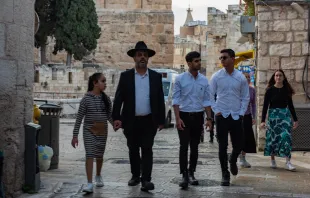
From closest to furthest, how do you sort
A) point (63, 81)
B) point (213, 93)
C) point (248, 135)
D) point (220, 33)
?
point (213, 93)
point (248, 135)
point (63, 81)
point (220, 33)

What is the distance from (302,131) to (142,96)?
5.50 m

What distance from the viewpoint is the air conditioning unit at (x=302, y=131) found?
39.2 ft

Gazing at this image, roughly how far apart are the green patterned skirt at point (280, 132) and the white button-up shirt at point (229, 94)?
1754 mm

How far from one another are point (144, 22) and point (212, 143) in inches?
811

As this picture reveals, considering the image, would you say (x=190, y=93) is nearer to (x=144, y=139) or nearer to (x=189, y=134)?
(x=189, y=134)

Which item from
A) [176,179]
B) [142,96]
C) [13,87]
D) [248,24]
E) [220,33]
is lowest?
[176,179]

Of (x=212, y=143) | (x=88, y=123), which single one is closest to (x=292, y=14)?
(x=212, y=143)

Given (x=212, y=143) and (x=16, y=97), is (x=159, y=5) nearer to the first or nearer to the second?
(x=212, y=143)

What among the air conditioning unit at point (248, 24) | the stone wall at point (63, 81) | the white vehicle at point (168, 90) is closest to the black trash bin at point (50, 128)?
the air conditioning unit at point (248, 24)

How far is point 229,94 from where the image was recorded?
7949 millimetres

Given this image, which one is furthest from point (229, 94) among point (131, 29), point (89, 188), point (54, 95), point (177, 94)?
point (54, 95)

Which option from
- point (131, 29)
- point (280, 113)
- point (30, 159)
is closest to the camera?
point (30, 159)

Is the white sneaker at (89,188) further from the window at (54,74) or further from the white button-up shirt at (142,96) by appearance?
the window at (54,74)

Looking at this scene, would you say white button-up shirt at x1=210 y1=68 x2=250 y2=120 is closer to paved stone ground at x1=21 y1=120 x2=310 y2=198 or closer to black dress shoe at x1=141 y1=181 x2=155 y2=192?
paved stone ground at x1=21 y1=120 x2=310 y2=198
